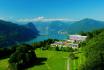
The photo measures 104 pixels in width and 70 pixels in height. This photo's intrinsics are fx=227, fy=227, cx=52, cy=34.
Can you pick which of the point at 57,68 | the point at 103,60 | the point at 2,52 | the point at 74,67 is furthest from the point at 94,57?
the point at 2,52

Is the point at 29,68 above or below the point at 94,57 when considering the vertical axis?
below

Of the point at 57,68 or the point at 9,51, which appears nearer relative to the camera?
the point at 57,68

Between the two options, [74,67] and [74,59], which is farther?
[74,59]

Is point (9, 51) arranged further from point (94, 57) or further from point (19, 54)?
point (94, 57)

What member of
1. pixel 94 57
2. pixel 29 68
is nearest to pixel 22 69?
pixel 29 68

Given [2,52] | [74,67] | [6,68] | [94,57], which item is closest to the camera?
[94,57]

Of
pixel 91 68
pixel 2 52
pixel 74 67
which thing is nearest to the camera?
pixel 91 68

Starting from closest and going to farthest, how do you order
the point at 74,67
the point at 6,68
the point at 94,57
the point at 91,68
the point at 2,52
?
1. the point at 91,68
2. the point at 94,57
3. the point at 74,67
4. the point at 6,68
5. the point at 2,52

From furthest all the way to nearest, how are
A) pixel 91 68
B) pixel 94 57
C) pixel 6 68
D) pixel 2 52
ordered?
pixel 2 52 → pixel 6 68 → pixel 94 57 → pixel 91 68

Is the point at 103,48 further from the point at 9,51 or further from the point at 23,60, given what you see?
the point at 9,51
